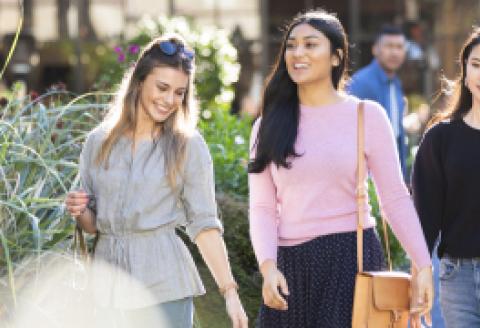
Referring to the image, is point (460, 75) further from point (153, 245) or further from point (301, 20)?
point (153, 245)

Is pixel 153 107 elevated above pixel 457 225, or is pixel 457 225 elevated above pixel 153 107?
pixel 153 107

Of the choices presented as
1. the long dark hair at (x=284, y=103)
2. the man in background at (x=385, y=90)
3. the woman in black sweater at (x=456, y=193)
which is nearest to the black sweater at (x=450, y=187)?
the woman in black sweater at (x=456, y=193)

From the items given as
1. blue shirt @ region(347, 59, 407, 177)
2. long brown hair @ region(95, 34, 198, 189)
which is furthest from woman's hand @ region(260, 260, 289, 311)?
blue shirt @ region(347, 59, 407, 177)

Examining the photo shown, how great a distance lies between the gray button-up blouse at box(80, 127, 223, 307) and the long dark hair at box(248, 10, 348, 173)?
319 mm

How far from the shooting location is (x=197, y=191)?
4.22 meters

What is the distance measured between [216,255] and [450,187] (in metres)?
1.08

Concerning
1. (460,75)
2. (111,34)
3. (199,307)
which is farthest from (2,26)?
(460,75)

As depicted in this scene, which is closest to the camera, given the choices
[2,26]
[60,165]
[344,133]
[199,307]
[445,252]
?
[344,133]

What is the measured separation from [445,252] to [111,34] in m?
18.1

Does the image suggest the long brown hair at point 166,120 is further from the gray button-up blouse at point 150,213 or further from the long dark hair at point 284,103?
the long dark hair at point 284,103

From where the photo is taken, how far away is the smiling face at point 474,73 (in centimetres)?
478

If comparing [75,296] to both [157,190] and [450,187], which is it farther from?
[450,187]

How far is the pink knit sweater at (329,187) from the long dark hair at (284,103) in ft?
0.12

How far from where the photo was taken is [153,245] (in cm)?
413
